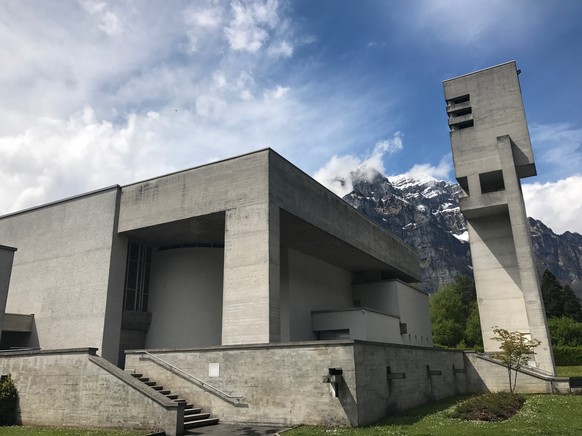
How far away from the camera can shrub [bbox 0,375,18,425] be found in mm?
16422

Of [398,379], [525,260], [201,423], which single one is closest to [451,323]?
[525,260]

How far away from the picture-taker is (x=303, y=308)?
95.7 ft

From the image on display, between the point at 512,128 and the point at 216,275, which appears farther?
the point at 512,128

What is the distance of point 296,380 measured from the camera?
14805mm

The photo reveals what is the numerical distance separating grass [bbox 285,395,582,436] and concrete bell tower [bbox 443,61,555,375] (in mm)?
16018

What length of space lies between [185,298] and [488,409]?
16665 mm

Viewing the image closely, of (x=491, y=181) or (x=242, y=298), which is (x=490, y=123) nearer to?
(x=491, y=181)

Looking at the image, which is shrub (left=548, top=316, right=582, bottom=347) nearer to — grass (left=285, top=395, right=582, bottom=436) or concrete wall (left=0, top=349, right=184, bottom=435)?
grass (left=285, top=395, right=582, bottom=436)

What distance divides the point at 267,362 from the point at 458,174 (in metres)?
25.5

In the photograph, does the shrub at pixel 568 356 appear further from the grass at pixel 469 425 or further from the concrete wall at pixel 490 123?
the grass at pixel 469 425

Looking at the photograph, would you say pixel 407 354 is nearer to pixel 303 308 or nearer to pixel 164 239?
pixel 303 308

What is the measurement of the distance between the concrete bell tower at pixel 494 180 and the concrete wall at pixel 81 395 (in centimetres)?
2519

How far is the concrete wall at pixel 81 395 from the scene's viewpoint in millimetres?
13836

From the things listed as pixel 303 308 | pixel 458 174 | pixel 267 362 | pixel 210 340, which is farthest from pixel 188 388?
pixel 458 174
